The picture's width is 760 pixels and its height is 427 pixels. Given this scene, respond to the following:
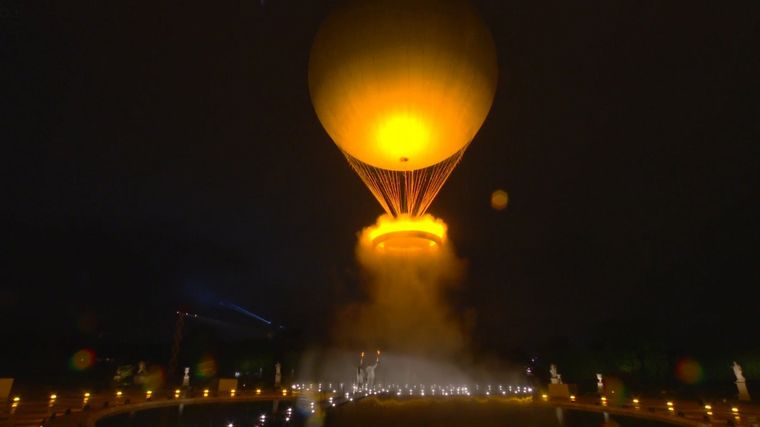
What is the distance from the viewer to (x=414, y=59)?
8438 millimetres

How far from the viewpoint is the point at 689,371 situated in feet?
103

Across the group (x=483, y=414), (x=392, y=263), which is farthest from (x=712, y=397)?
(x=392, y=263)

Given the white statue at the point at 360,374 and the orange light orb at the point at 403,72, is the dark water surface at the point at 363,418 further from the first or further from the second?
the white statue at the point at 360,374

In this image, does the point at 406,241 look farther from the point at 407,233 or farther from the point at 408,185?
the point at 408,185

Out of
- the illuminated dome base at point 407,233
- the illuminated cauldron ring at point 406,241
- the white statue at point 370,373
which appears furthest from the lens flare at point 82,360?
the illuminated dome base at point 407,233

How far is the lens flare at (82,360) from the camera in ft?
122

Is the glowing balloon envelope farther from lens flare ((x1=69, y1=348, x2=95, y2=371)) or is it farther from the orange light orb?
lens flare ((x1=69, y1=348, x2=95, y2=371))

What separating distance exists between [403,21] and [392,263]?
2301 centimetres

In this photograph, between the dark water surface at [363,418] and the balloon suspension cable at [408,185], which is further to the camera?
the dark water surface at [363,418]

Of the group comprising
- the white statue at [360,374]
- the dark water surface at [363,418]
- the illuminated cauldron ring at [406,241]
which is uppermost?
the illuminated cauldron ring at [406,241]

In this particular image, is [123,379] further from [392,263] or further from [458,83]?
[458,83]

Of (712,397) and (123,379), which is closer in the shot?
(712,397)

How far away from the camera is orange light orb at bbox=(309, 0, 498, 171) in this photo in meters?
8.36

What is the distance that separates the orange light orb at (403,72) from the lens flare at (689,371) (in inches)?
1264
